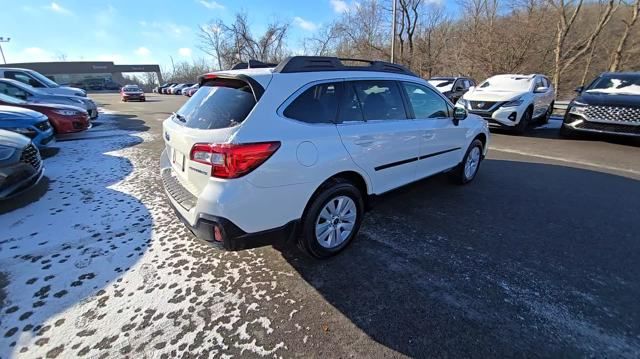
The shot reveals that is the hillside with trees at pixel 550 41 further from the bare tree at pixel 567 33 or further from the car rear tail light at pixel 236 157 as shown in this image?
the car rear tail light at pixel 236 157

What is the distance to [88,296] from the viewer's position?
2354mm

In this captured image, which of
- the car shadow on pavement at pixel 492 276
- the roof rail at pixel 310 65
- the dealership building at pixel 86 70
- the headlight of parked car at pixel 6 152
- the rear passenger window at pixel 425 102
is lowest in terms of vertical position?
the car shadow on pavement at pixel 492 276

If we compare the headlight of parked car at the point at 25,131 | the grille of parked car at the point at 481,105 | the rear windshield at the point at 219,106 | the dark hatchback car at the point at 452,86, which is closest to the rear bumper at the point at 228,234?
the rear windshield at the point at 219,106

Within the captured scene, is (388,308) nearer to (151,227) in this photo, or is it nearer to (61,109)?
(151,227)

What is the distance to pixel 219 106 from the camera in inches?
100

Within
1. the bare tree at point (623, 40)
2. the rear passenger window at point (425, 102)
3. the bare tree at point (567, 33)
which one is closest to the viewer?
the rear passenger window at point (425, 102)

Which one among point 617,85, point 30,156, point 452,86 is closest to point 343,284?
point 30,156

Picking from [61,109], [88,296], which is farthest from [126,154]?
[88,296]

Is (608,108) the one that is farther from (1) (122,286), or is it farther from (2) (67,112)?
(2) (67,112)

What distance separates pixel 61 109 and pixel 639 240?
11.6 m

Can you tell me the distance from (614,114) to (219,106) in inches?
357

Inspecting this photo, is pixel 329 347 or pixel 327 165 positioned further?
pixel 327 165

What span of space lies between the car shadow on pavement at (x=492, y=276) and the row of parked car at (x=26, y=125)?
378 cm

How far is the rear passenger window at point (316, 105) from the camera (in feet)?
8.09
